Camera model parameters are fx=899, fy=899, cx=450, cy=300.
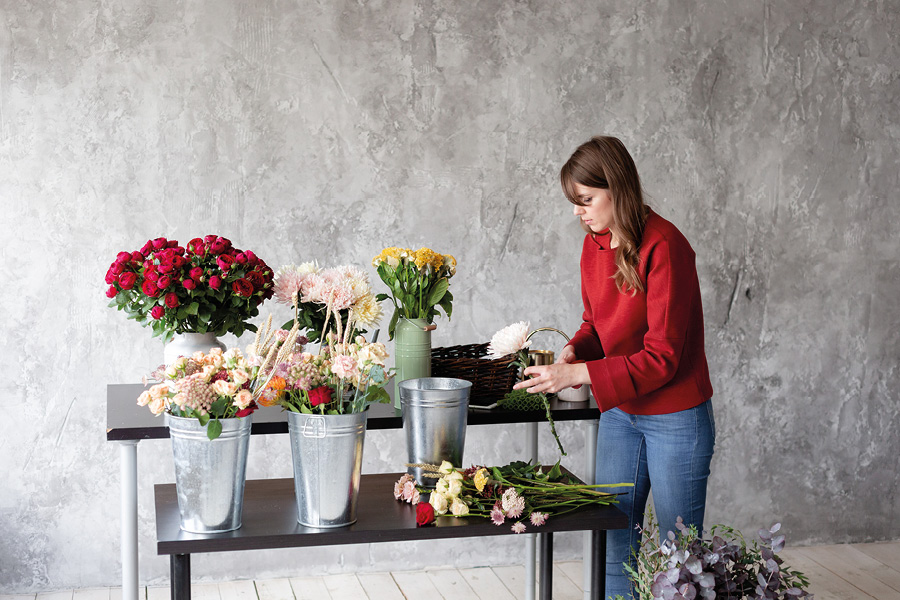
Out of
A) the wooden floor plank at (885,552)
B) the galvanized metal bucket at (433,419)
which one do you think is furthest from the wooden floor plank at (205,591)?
the wooden floor plank at (885,552)

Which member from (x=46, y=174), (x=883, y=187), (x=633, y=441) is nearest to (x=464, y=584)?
(x=633, y=441)

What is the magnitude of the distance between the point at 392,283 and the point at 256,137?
137 cm

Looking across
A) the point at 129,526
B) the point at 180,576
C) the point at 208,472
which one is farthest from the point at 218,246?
the point at 180,576

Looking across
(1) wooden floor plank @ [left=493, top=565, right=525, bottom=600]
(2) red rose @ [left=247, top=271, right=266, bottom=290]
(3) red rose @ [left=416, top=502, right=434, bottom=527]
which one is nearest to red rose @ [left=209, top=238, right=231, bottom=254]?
(2) red rose @ [left=247, top=271, right=266, bottom=290]

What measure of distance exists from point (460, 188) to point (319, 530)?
6.89 feet

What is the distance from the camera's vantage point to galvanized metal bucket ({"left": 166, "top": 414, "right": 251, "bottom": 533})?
1.78m

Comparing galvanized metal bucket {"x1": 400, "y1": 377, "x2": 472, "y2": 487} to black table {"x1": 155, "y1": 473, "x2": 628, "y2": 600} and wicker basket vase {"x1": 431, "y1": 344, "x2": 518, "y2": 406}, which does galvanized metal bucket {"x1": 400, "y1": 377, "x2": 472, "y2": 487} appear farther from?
wicker basket vase {"x1": 431, "y1": 344, "x2": 518, "y2": 406}

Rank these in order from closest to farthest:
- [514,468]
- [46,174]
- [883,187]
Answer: [514,468] < [46,174] < [883,187]

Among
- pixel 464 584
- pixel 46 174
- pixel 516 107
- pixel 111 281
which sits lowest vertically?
pixel 464 584

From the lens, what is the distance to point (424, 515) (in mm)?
1896

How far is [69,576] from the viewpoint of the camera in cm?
355

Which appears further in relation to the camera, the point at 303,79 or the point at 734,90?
the point at 734,90

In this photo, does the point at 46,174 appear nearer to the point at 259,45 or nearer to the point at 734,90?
the point at 259,45

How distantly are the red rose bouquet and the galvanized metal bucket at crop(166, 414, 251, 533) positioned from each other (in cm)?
72
